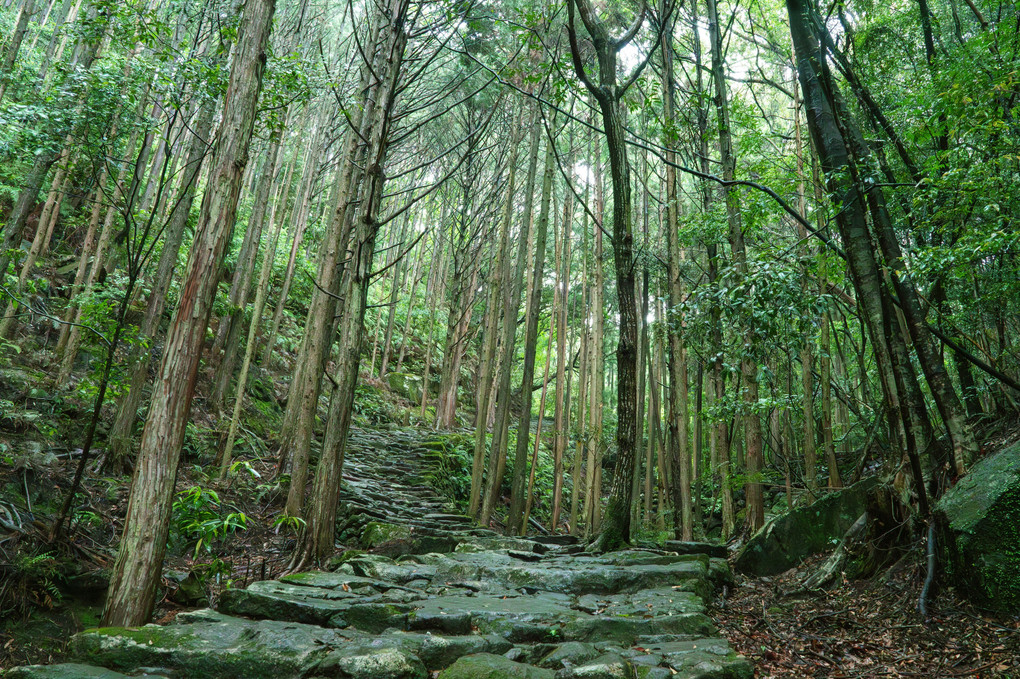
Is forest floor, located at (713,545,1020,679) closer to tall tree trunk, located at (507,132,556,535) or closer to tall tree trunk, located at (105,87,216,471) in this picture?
tall tree trunk, located at (507,132,556,535)

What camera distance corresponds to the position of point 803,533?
6441 mm

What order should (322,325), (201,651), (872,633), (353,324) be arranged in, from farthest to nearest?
(322,325)
(353,324)
(872,633)
(201,651)

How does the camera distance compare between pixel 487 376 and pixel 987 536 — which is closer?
pixel 987 536

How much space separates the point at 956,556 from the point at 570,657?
3084mm

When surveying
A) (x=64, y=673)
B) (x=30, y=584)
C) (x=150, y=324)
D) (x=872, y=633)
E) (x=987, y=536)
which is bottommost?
(x=30, y=584)

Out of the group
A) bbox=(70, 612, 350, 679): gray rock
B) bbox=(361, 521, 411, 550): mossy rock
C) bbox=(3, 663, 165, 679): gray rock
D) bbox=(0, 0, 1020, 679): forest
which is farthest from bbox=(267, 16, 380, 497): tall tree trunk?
bbox=(3, 663, 165, 679): gray rock

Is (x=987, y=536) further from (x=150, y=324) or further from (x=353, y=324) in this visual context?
(x=150, y=324)

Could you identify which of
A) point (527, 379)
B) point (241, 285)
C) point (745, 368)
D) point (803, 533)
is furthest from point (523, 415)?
point (241, 285)

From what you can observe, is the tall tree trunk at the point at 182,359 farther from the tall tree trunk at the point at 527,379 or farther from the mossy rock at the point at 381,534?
the tall tree trunk at the point at 527,379

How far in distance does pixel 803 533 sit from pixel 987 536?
2670 mm

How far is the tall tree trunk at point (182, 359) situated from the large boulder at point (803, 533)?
5.93 meters

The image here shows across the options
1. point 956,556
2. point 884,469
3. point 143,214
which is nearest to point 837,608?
point 956,556

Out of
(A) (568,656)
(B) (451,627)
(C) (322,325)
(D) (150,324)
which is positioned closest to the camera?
(A) (568,656)

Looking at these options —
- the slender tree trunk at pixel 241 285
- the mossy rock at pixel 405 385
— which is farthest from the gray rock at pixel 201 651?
the mossy rock at pixel 405 385
